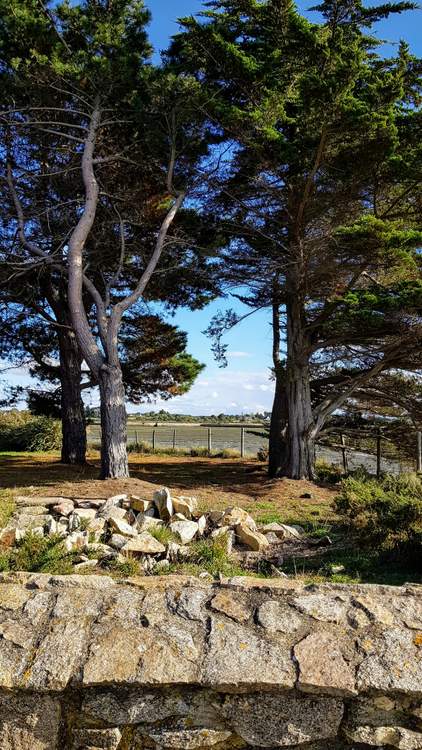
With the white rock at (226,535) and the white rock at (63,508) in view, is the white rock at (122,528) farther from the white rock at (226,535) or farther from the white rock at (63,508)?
the white rock at (63,508)

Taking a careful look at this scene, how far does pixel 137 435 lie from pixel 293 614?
25.6 metres

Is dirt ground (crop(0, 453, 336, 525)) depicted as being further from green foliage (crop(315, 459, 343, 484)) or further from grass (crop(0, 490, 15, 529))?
green foliage (crop(315, 459, 343, 484))

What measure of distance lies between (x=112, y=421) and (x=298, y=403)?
4.73 metres

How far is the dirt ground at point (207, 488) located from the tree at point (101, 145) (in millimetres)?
1156

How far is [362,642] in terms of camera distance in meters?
2.40

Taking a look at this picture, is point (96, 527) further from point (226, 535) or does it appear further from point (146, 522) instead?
point (226, 535)

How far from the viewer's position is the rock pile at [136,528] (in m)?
5.06

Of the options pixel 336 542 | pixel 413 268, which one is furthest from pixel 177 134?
pixel 336 542

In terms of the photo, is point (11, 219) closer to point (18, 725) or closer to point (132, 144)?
point (132, 144)

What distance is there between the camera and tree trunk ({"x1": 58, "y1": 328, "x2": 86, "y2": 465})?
50.5 feet

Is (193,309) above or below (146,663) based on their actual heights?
above

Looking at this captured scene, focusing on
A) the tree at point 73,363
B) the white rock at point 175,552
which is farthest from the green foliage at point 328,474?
the white rock at point 175,552

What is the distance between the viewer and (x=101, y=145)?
40.8ft

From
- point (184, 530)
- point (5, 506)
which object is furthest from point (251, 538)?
point (5, 506)
